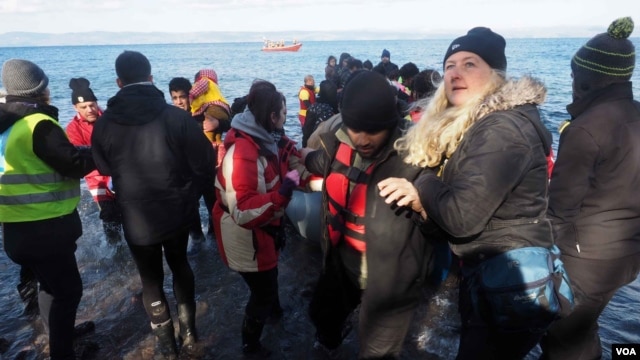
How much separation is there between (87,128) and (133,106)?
100 inches

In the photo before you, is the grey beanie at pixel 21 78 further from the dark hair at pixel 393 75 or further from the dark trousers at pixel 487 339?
the dark hair at pixel 393 75

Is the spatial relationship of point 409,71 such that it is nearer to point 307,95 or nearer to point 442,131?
point 307,95

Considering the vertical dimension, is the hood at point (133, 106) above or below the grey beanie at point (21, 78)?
below

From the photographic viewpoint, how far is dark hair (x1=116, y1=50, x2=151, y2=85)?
2807 mm

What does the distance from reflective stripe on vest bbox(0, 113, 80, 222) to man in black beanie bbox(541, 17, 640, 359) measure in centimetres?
351

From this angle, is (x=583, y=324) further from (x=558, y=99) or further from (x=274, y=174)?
(x=558, y=99)

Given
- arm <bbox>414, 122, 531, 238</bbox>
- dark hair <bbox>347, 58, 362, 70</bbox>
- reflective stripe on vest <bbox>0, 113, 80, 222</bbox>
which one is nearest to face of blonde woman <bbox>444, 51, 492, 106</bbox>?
arm <bbox>414, 122, 531, 238</bbox>

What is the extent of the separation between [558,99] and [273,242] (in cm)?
2008

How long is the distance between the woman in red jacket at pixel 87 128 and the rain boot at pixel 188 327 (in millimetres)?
2068

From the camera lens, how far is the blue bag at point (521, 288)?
1812mm

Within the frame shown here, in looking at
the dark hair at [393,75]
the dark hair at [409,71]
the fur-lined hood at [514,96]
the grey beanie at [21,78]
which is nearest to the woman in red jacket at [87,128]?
the grey beanie at [21,78]

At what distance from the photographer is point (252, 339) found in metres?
3.30

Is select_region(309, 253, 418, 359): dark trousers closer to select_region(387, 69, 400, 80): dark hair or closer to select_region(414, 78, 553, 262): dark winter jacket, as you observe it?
select_region(414, 78, 553, 262): dark winter jacket

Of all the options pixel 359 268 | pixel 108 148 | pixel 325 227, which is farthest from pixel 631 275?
pixel 108 148
